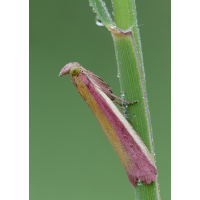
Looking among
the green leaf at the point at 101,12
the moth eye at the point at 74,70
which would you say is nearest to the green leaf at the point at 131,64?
the green leaf at the point at 101,12

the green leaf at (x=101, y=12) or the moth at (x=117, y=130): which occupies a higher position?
the green leaf at (x=101, y=12)

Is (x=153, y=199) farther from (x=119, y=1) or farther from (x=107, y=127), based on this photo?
(x=119, y=1)

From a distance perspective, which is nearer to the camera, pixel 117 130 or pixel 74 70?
pixel 117 130

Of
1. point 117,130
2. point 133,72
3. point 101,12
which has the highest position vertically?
point 101,12

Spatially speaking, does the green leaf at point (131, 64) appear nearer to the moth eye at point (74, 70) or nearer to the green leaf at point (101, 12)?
the green leaf at point (101, 12)

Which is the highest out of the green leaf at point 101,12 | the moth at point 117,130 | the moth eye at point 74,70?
the green leaf at point 101,12

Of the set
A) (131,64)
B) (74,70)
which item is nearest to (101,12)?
(131,64)

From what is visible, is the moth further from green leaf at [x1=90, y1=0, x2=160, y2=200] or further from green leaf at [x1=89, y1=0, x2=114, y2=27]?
green leaf at [x1=89, y1=0, x2=114, y2=27]

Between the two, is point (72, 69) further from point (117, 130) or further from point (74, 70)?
point (117, 130)

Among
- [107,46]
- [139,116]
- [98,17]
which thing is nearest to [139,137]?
[139,116]
